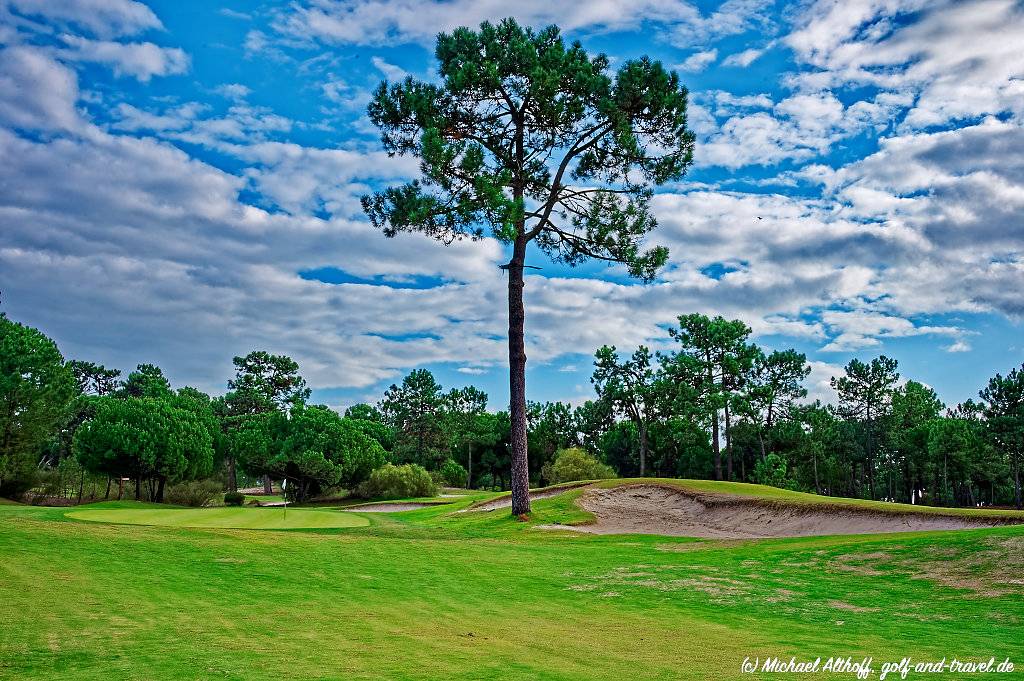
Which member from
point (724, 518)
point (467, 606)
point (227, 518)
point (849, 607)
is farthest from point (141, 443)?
point (849, 607)

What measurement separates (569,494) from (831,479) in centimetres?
6014

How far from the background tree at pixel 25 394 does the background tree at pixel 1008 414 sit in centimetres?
7297

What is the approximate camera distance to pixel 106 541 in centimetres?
1236

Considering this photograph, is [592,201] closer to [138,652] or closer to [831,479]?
[138,652]

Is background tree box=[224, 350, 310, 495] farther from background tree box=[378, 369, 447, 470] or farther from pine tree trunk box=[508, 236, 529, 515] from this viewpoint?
pine tree trunk box=[508, 236, 529, 515]

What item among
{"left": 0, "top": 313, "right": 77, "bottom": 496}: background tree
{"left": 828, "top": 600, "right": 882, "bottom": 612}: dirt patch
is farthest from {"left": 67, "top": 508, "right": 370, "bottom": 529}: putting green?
{"left": 0, "top": 313, "right": 77, "bottom": 496}: background tree

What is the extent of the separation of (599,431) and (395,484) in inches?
1453

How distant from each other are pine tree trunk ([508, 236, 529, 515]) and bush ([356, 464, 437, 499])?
3292cm

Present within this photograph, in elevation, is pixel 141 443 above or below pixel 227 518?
above

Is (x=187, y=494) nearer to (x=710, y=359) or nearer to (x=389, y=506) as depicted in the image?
(x=389, y=506)

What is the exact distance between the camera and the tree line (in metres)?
47.1

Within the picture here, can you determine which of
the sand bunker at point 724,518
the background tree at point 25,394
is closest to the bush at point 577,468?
the sand bunker at point 724,518

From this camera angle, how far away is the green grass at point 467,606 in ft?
22.8

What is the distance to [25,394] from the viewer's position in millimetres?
45500
